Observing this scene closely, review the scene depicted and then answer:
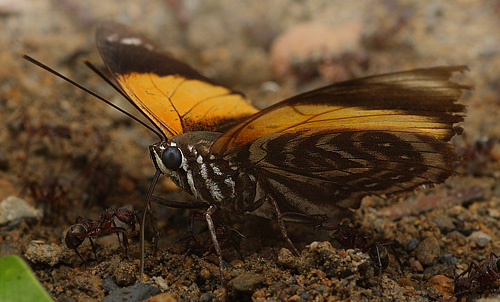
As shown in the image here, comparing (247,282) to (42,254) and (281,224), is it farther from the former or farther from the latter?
(42,254)

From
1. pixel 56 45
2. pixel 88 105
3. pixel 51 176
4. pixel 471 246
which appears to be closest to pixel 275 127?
pixel 471 246

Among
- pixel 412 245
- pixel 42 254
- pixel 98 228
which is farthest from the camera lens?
pixel 412 245

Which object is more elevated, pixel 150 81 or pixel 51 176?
pixel 150 81

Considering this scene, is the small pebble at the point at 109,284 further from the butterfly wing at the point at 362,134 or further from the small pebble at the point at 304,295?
the small pebble at the point at 304,295

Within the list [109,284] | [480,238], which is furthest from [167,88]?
[480,238]

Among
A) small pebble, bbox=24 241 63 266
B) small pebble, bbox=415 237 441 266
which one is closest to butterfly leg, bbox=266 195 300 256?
small pebble, bbox=415 237 441 266

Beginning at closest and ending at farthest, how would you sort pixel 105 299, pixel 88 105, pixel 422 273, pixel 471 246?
pixel 105 299 → pixel 422 273 → pixel 471 246 → pixel 88 105

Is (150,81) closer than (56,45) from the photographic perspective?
Yes

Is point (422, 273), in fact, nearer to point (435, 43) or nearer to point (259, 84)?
point (259, 84)
